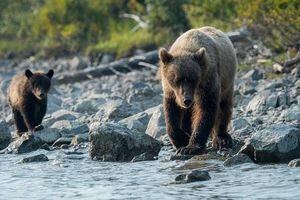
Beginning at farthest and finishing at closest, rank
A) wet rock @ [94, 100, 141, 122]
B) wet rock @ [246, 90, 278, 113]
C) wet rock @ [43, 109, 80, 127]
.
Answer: wet rock @ [43, 109, 80, 127] → wet rock @ [94, 100, 141, 122] → wet rock @ [246, 90, 278, 113]

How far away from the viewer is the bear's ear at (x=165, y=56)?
9.24m

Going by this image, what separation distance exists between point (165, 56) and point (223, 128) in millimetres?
1525

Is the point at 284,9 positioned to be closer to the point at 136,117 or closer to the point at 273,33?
the point at 273,33

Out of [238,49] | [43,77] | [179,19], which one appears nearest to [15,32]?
[179,19]

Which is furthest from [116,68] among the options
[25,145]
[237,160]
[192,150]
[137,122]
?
[237,160]

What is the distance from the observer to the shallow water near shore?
759 centimetres

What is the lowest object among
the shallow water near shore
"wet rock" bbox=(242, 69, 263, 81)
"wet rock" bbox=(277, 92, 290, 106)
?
the shallow water near shore

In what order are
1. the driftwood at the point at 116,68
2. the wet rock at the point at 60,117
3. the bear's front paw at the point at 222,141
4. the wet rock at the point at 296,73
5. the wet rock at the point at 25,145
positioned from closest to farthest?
the bear's front paw at the point at 222,141
the wet rock at the point at 25,145
the wet rock at the point at 60,117
the wet rock at the point at 296,73
the driftwood at the point at 116,68

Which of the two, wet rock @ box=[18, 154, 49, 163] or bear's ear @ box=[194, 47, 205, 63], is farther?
wet rock @ box=[18, 154, 49, 163]

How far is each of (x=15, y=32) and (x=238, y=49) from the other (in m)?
21.9

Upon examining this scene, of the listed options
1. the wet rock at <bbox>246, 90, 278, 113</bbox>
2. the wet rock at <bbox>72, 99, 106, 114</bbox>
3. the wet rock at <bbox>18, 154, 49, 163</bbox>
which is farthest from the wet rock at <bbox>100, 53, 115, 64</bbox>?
the wet rock at <bbox>18, 154, 49, 163</bbox>

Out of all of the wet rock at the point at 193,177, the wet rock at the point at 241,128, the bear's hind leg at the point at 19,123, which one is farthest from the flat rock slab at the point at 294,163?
the bear's hind leg at the point at 19,123

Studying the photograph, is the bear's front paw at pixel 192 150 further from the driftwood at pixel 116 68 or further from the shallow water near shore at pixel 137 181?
the driftwood at pixel 116 68

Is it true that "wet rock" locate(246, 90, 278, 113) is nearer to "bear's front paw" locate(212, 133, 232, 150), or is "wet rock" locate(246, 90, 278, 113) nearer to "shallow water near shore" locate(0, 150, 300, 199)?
"bear's front paw" locate(212, 133, 232, 150)
